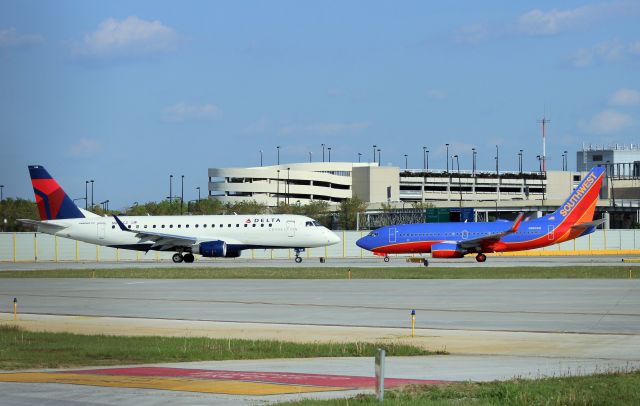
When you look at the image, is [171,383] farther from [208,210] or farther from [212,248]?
[208,210]

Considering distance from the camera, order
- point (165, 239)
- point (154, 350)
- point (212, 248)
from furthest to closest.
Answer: point (165, 239) → point (212, 248) → point (154, 350)

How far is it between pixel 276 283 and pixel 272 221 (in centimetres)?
2737

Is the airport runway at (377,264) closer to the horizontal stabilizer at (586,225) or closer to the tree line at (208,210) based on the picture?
the horizontal stabilizer at (586,225)

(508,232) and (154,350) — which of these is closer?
(154,350)

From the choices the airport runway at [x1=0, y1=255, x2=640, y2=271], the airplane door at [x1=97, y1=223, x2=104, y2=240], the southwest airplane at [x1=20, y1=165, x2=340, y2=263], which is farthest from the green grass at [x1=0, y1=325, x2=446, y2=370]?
the airplane door at [x1=97, y1=223, x2=104, y2=240]

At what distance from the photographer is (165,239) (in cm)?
8338

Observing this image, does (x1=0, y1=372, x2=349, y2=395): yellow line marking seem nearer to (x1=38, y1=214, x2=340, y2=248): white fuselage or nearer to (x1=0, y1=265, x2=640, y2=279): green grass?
(x1=0, y1=265, x2=640, y2=279): green grass

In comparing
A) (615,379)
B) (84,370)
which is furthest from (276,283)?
(615,379)

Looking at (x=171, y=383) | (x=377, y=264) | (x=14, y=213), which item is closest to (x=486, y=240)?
(x=377, y=264)

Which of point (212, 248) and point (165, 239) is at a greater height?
point (165, 239)

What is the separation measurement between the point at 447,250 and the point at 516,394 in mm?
64975

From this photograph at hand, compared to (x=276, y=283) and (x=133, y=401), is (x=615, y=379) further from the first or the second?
(x=276, y=283)

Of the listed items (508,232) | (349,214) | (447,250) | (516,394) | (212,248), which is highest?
(349,214)

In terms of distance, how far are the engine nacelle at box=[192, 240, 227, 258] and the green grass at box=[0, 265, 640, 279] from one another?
35.8ft
